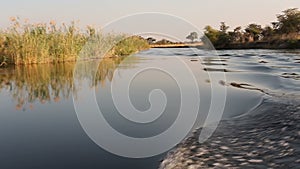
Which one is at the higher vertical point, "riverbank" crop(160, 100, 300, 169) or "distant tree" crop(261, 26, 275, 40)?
"distant tree" crop(261, 26, 275, 40)

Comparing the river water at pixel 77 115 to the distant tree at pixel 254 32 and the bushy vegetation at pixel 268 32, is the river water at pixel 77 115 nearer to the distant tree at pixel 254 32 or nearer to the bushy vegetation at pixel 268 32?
the bushy vegetation at pixel 268 32

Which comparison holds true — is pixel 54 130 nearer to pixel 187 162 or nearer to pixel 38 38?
pixel 187 162

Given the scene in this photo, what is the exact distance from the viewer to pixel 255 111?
16.7 feet

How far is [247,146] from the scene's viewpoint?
3.33 m

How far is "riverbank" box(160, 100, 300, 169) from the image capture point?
2.89 metres

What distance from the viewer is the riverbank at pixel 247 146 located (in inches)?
114

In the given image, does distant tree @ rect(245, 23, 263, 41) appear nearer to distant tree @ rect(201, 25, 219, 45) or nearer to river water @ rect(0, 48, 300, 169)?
distant tree @ rect(201, 25, 219, 45)

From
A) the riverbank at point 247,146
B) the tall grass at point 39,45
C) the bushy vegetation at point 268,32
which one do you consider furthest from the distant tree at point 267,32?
the riverbank at point 247,146

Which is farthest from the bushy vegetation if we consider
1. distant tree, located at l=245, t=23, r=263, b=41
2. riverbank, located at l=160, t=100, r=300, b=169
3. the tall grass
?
riverbank, located at l=160, t=100, r=300, b=169

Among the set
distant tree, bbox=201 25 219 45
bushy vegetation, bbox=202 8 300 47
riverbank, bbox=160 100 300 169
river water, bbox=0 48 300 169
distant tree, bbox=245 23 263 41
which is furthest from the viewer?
distant tree, bbox=201 25 219 45

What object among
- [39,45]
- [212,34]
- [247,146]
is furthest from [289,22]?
[247,146]

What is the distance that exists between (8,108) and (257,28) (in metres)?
58.1

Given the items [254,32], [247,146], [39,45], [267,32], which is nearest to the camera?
[247,146]

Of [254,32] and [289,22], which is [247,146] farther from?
[254,32]
